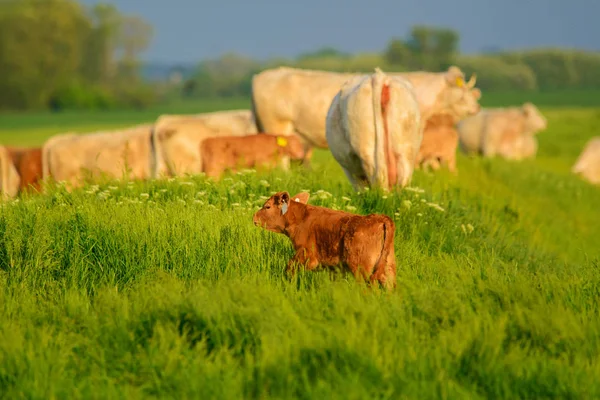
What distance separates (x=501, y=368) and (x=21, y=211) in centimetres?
478

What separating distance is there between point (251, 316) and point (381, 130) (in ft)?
16.5

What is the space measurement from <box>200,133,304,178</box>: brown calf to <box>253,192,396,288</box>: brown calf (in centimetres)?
666

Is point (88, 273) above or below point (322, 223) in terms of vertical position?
below

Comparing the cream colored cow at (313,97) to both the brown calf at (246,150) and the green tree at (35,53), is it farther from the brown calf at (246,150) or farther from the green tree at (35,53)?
the green tree at (35,53)

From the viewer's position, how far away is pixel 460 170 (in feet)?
51.8

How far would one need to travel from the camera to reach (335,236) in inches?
246

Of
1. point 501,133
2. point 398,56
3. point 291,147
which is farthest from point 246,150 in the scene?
point 398,56

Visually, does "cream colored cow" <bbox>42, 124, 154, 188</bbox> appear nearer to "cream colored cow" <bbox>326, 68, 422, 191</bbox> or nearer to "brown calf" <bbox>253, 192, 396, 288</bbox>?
"cream colored cow" <bbox>326, 68, 422, 191</bbox>

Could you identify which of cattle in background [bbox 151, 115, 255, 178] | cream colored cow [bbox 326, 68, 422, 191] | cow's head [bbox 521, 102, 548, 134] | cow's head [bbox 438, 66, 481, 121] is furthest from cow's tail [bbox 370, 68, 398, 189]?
cow's head [bbox 521, 102, 548, 134]

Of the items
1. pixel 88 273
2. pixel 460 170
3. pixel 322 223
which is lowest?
pixel 460 170

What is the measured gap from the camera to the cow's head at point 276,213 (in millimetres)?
6531

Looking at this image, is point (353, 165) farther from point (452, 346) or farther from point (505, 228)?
point (452, 346)

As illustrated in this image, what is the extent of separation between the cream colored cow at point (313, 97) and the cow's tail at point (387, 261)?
8.24m

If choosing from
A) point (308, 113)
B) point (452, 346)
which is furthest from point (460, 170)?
point (452, 346)
